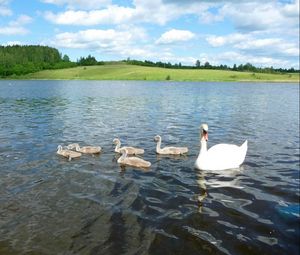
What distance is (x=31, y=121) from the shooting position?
28.0 m

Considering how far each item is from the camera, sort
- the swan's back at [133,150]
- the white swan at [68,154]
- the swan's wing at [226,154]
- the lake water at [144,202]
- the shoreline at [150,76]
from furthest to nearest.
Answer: the shoreline at [150,76]
the swan's back at [133,150]
the white swan at [68,154]
the swan's wing at [226,154]
the lake water at [144,202]

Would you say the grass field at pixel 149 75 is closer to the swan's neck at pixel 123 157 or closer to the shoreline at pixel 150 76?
the shoreline at pixel 150 76

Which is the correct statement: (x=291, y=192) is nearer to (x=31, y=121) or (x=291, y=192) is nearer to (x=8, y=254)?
(x=8, y=254)

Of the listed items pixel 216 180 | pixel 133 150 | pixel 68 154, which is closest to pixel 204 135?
pixel 216 180

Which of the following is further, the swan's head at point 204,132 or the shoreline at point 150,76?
the shoreline at point 150,76

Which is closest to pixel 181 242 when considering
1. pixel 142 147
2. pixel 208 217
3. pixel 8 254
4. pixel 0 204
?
pixel 208 217

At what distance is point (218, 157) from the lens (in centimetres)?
1548

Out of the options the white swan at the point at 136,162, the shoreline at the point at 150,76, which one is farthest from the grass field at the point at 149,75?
the white swan at the point at 136,162

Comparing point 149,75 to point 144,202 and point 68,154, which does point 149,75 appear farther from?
point 144,202

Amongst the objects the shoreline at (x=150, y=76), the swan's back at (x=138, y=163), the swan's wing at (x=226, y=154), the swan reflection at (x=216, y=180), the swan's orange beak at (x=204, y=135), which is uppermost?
the swan's orange beak at (x=204, y=135)

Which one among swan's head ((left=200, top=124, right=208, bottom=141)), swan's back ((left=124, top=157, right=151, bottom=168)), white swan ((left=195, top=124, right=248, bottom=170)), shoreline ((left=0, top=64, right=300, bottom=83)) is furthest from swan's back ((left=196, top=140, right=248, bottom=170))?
shoreline ((left=0, top=64, right=300, bottom=83))

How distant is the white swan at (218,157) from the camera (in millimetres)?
15258

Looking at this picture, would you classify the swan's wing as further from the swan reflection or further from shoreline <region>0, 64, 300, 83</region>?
shoreline <region>0, 64, 300, 83</region>

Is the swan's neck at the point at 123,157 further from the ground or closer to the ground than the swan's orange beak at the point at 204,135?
closer to the ground
